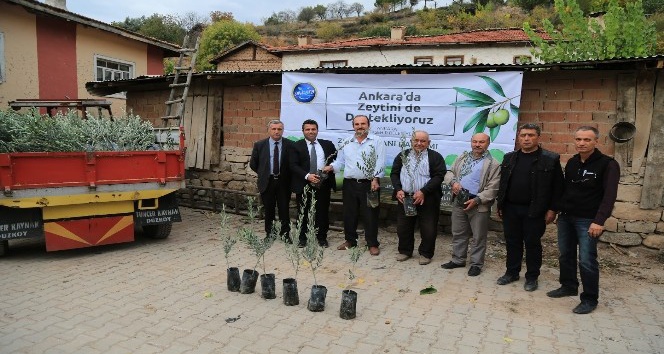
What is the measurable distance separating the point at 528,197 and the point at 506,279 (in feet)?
3.07

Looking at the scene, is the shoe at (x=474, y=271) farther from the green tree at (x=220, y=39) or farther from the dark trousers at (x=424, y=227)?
the green tree at (x=220, y=39)

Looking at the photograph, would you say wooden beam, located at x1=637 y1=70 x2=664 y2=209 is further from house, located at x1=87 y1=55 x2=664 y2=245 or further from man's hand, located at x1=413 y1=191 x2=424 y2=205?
man's hand, located at x1=413 y1=191 x2=424 y2=205

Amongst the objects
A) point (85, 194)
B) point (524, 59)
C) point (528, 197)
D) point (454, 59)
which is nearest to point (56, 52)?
point (85, 194)

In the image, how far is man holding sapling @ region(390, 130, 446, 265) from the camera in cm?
535

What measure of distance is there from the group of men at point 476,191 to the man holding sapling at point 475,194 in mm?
11

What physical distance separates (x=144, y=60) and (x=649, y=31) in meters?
15.7

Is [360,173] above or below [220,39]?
below

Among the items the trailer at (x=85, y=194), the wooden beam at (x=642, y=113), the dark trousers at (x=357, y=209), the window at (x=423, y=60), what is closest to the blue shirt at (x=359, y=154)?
the dark trousers at (x=357, y=209)

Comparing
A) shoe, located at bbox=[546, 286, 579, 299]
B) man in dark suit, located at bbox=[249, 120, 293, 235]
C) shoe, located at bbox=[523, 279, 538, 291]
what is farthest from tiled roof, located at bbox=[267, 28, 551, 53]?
shoe, located at bbox=[546, 286, 579, 299]

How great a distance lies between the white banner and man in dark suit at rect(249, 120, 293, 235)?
50.3 inches

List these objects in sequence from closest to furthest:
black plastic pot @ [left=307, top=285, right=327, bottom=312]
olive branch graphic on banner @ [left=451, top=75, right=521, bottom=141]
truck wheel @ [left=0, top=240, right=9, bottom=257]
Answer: black plastic pot @ [left=307, top=285, right=327, bottom=312] → truck wheel @ [left=0, top=240, right=9, bottom=257] → olive branch graphic on banner @ [left=451, top=75, right=521, bottom=141]

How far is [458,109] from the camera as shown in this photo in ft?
20.5

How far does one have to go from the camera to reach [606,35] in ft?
42.8

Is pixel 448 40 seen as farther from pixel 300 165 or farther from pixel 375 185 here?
pixel 375 185
